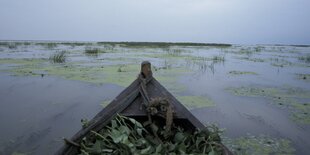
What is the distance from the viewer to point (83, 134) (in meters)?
2.03

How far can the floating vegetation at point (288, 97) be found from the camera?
504 centimetres

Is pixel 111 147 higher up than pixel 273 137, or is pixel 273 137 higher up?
pixel 111 147

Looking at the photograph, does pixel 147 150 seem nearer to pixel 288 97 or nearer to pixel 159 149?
pixel 159 149

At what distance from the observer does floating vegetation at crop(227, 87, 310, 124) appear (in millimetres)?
5036

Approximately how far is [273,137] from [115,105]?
8.92 feet

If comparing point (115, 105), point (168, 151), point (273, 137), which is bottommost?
point (273, 137)

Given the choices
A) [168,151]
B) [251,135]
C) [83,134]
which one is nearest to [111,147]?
[83,134]

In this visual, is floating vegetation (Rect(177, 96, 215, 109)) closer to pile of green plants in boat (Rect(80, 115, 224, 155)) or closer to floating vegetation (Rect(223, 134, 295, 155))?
floating vegetation (Rect(223, 134, 295, 155))

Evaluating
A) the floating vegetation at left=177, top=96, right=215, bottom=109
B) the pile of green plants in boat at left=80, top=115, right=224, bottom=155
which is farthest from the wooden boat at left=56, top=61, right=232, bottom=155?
the floating vegetation at left=177, top=96, right=215, bottom=109

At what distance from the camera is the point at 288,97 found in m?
6.45

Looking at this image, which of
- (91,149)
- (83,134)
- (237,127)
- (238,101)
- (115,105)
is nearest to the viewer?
(91,149)

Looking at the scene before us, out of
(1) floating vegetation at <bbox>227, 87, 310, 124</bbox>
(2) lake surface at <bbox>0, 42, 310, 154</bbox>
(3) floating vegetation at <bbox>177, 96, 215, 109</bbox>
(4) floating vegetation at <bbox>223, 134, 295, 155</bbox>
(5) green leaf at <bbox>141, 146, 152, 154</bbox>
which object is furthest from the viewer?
(3) floating vegetation at <bbox>177, 96, 215, 109</bbox>

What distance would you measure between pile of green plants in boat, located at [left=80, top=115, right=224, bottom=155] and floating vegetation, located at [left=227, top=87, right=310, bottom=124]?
344 centimetres

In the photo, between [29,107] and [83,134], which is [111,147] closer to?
[83,134]
